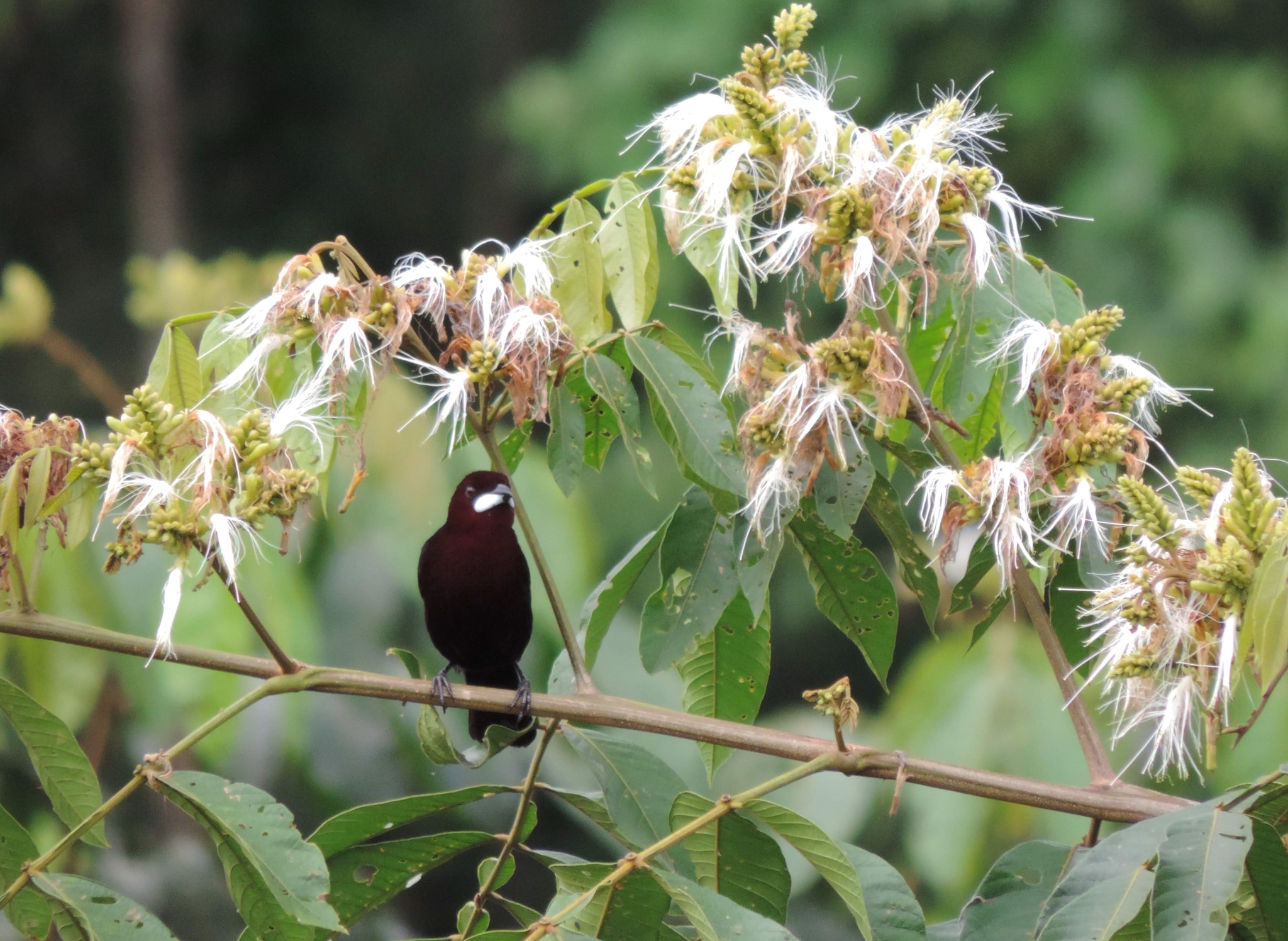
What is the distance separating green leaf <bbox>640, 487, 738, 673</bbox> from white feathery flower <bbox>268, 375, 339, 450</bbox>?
0.41m

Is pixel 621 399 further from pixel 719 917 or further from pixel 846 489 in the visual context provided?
pixel 719 917

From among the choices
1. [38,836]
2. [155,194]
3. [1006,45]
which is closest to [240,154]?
[155,194]

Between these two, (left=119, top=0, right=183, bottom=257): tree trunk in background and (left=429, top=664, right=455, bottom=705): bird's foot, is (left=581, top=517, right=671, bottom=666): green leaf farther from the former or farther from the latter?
(left=119, top=0, right=183, bottom=257): tree trunk in background

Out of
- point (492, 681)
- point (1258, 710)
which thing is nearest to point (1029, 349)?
point (1258, 710)

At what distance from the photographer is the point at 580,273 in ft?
5.49

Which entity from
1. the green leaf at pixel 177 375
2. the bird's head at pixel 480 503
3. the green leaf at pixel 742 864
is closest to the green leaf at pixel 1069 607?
the green leaf at pixel 742 864

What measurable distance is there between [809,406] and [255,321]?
609 mm

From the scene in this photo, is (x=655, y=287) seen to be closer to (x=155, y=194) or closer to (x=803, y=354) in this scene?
(x=803, y=354)

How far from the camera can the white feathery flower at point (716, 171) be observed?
144cm

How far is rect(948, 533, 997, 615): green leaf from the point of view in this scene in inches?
60.5

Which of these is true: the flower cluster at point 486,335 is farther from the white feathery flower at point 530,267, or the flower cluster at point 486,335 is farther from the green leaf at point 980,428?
the green leaf at point 980,428

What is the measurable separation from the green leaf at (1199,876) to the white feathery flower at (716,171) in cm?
74

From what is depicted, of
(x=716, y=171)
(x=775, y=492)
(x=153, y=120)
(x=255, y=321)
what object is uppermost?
(x=153, y=120)

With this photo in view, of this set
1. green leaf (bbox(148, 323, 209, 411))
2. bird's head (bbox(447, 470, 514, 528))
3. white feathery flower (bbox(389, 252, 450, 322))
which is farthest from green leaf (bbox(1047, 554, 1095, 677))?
bird's head (bbox(447, 470, 514, 528))
